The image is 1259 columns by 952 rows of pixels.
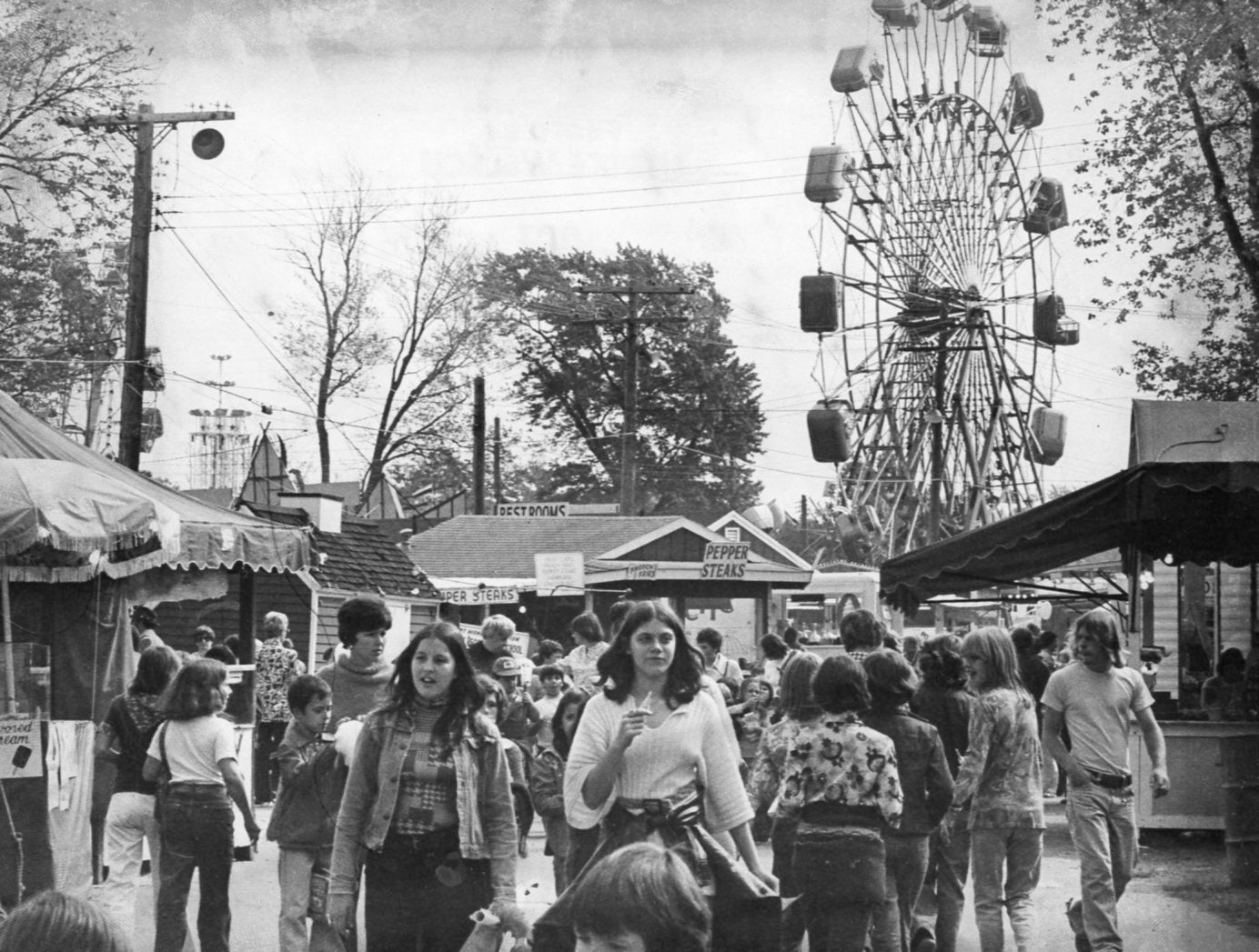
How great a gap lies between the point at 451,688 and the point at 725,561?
98.9 ft

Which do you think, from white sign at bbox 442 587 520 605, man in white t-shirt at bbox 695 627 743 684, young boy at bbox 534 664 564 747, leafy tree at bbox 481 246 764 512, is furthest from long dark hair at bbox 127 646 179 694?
leafy tree at bbox 481 246 764 512

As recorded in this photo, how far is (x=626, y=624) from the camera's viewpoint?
5.54 meters

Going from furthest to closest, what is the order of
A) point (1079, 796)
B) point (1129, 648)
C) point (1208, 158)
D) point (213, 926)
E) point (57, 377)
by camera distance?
point (57, 377) → point (1208, 158) → point (1129, 648) → point (1079, 796) → point (213, 926)

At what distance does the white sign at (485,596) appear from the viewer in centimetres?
2645

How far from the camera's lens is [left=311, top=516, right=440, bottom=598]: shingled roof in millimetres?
27188

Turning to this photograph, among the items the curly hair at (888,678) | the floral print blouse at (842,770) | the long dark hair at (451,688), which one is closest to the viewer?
the long dark hair at (451,688)

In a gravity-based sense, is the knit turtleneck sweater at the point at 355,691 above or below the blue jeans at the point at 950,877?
above

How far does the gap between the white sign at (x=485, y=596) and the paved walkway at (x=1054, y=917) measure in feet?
46.2

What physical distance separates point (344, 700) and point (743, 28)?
1007cm

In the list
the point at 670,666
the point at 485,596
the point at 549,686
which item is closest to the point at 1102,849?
the point at 670,666

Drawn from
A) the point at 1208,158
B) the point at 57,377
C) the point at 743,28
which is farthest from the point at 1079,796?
the point at 57,377

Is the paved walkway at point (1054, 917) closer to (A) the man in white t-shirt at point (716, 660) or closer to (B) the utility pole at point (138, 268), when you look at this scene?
(A) the man in white t-shirt at point (716, 660)

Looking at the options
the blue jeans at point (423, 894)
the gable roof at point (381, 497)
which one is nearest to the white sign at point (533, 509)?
the gable roof at point (381, 497)

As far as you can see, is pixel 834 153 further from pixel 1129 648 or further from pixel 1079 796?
pixel 1079 796
